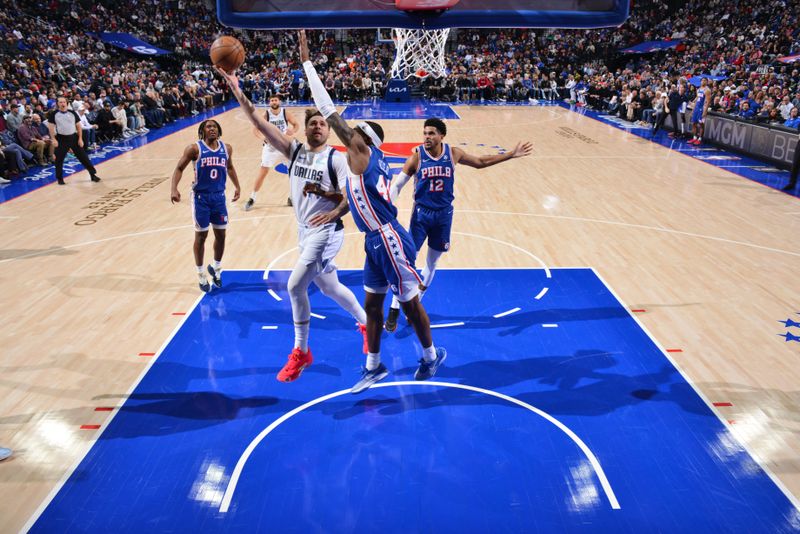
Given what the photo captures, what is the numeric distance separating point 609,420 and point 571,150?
38.9ft

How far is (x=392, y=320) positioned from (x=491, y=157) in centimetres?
173

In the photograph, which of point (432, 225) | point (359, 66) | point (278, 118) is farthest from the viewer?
point (359, 66)

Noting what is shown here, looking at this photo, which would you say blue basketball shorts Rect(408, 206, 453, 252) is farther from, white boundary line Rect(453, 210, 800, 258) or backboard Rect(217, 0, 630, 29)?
white boundary line Rect(453, 210, 800, 258)

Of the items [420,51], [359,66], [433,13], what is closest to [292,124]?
[433,13]

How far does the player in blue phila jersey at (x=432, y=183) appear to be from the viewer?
212 inches

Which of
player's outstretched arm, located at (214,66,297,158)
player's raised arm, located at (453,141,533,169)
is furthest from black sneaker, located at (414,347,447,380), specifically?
player's outstretched arm, located at (214,66,297,158)

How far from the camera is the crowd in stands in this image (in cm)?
1623

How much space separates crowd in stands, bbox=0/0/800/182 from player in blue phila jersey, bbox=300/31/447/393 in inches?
405

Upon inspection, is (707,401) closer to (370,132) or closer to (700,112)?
(370,132)

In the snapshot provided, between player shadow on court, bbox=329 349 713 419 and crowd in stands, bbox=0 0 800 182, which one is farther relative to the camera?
crowd in stands, bbox=0 0 800 182

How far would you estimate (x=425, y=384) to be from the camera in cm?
480

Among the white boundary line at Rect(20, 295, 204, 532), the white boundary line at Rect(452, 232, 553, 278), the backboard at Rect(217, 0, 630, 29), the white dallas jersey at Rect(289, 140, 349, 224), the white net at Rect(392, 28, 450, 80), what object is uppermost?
the white net at Rect(392, 28, 450, 80)

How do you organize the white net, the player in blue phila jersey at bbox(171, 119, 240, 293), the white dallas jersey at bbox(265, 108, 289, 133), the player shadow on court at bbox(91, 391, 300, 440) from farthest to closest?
1. the white net
2. the white dallas jersey at bbox(265, 108, 289, 133)
3. the player in blue phila jersey at bbox(171, 119, 240, 293)
4. the player shadow on court at bbox(91, 391, 300, 440)

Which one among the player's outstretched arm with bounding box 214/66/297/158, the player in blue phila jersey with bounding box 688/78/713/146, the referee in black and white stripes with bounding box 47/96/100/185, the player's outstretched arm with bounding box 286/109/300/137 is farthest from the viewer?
the player in blue phila jersey with bounding box 688/78/713/146
